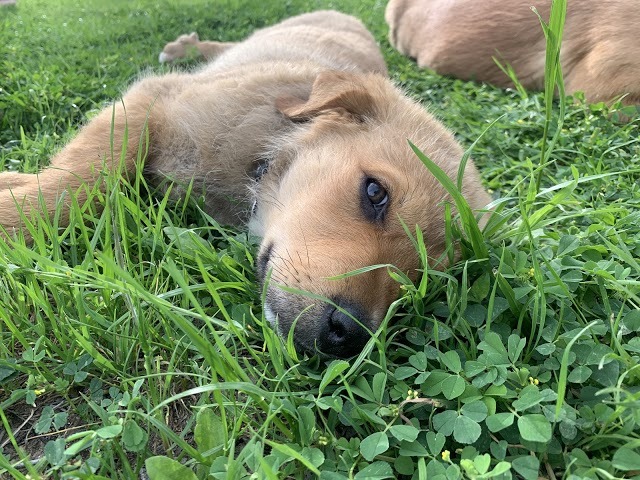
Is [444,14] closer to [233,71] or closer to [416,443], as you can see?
[233,71]

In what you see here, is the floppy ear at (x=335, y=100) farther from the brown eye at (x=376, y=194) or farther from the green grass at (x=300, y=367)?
the green grass at (x=300, y=367)

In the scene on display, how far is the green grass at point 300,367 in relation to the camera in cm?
133

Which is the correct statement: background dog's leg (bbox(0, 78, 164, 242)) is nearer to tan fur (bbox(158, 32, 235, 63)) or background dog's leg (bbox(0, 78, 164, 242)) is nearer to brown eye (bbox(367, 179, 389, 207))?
brown eye (bbox(367, 179, 389, 207))

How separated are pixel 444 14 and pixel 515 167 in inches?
102

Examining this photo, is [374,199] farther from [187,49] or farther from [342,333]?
[187,49]

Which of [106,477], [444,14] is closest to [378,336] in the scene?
[106,477]

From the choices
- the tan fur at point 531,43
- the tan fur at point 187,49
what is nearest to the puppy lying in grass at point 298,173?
the tan fur at point 187,49

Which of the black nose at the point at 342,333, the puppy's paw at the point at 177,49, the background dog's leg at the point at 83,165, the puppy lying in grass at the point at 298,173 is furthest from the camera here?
the puppy's paw at the point at 177,49

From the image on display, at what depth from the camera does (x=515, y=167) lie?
3080 millimetres

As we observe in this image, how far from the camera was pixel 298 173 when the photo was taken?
2.35m

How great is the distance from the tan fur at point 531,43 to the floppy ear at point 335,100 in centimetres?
244

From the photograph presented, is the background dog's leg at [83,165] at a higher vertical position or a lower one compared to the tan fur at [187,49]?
higher

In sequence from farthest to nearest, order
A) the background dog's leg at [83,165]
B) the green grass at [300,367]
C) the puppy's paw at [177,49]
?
the puppy's paw at [177,49]
the background dog's leg at [83,165]
the green grass at [300,367]

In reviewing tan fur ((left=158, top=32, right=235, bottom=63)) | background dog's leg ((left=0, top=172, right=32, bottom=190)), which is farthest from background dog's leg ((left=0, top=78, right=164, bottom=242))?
tan fur ((left=158, top=32, right=235, bottom=63))
